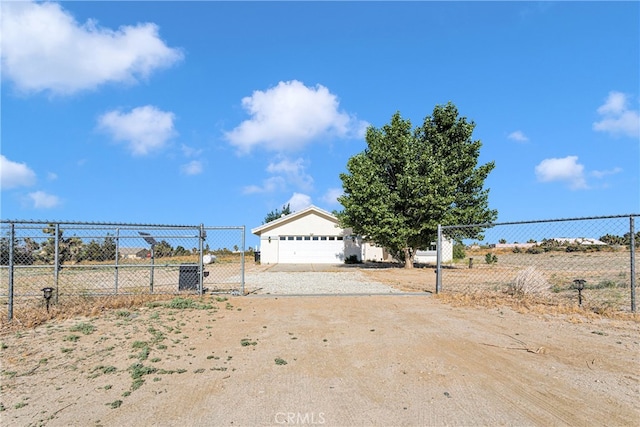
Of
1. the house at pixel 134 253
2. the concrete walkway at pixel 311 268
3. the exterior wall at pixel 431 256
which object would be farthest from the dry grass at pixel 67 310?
the exterior wall at pixel 431 256

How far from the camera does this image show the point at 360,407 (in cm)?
370

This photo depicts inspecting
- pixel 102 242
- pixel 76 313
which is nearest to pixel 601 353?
pixel 76 313

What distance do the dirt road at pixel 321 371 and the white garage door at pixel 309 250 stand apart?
23.0 meters

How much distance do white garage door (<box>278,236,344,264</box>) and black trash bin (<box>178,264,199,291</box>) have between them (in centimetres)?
2012

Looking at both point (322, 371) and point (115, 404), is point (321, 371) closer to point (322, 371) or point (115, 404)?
point (322, 371)

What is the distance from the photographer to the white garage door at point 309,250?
100 ft

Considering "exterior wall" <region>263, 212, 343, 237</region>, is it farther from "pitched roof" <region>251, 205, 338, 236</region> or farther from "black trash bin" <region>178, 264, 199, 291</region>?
"black trash bin" <region>178, 264, 199, 291</region>

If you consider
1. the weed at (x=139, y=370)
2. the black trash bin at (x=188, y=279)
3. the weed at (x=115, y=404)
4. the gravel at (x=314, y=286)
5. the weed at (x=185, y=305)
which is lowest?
the gravel at (x=314, y=286)

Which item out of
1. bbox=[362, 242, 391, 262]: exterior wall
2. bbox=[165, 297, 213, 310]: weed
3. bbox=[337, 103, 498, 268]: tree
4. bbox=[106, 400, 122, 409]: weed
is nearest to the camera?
bbox=[106, 400, 122, 409]: weed

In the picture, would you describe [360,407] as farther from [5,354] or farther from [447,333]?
[5,354]

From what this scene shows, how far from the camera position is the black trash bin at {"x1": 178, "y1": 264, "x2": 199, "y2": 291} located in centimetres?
1043

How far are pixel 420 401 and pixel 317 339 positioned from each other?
2534 millimetres

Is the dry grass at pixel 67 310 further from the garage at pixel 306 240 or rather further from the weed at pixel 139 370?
the garage at pixel 306 240

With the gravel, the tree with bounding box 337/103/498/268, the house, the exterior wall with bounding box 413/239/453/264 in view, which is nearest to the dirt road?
the gravel
